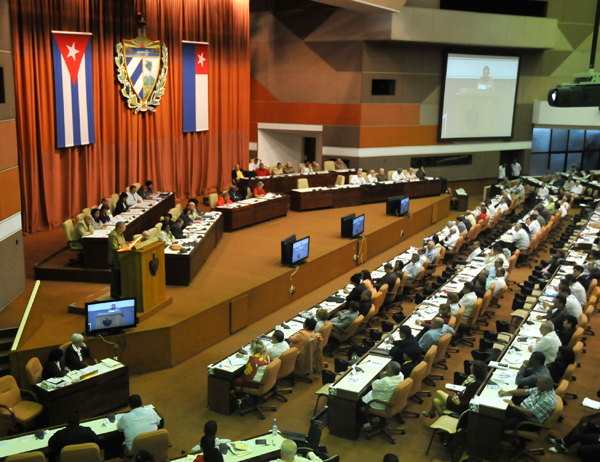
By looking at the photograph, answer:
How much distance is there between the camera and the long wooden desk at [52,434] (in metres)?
5.97

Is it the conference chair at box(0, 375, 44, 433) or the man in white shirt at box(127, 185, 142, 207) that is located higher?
the man in white shirt at box(127, 185, 142, 207)

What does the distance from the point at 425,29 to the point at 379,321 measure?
1316cm

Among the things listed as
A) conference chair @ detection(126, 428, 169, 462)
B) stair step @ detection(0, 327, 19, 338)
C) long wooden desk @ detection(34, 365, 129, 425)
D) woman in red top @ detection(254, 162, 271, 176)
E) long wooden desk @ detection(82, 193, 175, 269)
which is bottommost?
long wooden desk @ detection(34, 365, 129, 425)

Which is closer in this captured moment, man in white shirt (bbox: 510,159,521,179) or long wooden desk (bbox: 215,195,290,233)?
long wooden desk (bbox: 215,195,290,233)

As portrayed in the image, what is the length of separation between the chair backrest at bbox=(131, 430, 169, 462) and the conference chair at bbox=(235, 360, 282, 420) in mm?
1817

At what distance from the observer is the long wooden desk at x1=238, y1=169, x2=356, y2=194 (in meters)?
17.0

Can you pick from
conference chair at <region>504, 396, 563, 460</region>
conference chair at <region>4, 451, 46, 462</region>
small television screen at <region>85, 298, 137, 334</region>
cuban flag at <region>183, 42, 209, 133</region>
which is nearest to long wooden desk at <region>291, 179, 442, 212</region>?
cuban flag at <region>183, 42, 209, 133</region>

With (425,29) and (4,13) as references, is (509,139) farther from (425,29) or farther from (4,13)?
(4,13)

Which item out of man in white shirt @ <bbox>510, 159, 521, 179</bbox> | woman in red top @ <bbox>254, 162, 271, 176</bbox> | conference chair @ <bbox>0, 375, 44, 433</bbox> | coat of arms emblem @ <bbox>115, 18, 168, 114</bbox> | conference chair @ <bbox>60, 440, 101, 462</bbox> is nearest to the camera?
conference chair @ <bbox>60, 440, 101, 462</bbox>

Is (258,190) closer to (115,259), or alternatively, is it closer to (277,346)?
(115,259)

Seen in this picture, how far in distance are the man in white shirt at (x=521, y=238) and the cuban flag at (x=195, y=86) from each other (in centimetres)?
967

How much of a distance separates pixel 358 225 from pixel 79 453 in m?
9.81

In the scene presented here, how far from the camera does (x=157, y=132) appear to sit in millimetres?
17312

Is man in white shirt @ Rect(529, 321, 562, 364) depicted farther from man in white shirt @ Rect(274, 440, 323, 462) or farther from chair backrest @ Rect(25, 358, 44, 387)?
chair backrest @ Rect(25, 358, 44, 387)
